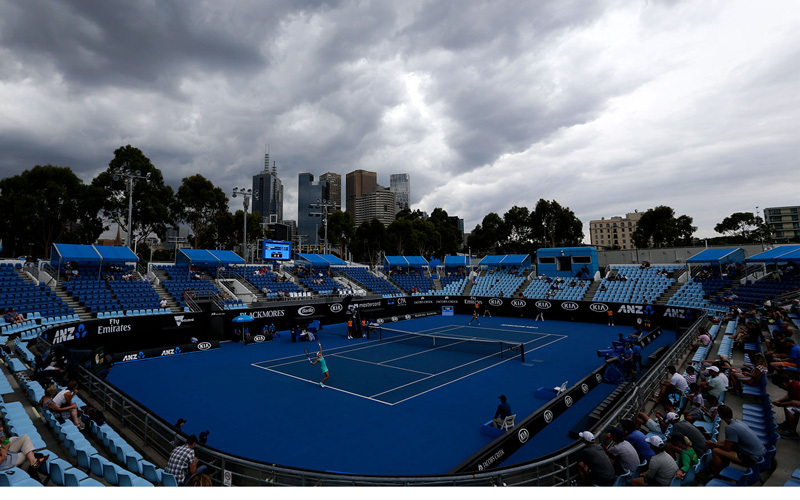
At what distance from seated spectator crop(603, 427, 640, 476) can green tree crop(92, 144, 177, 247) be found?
55.9 meters

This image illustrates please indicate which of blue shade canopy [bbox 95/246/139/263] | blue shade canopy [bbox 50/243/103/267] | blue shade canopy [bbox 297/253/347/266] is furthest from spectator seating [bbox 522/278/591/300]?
blue shade canopy [bbox 50/243/103/267]

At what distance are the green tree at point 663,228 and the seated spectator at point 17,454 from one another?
271 ft

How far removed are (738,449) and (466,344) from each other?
19462 mm

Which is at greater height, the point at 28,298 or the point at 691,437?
the point at 28,298

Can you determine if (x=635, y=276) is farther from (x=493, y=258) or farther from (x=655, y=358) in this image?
(x=655, y=358)

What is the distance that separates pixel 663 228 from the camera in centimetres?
7219

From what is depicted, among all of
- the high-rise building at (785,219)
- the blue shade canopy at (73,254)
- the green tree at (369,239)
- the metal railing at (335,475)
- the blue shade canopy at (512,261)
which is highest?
the high-rise building at (785,219)

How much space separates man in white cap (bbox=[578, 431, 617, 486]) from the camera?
7059mm

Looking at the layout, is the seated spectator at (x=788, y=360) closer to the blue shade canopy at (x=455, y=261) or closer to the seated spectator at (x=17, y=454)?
the seated spectator at (x=17, y=454)

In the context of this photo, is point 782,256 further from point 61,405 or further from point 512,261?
point 61,405

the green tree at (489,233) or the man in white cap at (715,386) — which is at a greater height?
the green tree at (489,233)

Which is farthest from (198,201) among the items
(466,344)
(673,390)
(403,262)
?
(673,390)

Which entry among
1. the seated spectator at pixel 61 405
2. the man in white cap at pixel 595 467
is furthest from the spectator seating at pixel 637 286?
the seated spectator at pixel 61 405

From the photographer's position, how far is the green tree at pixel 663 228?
236 ft
